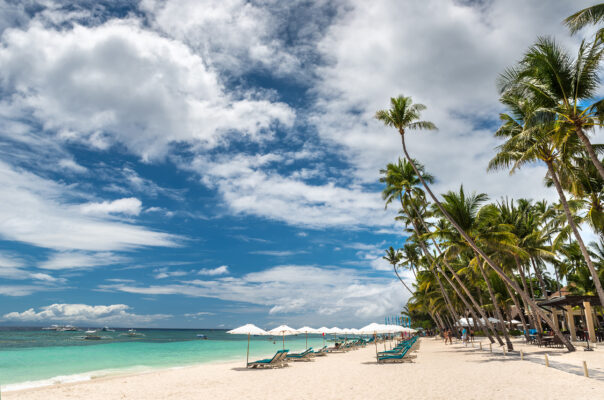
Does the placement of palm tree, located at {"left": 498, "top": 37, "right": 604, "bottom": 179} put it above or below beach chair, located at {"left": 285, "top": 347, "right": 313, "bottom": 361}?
above

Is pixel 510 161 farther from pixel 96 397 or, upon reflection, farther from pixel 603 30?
pixel 96 397

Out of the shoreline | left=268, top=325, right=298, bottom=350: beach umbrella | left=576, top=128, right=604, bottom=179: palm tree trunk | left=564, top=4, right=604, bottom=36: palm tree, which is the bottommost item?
the shoreline

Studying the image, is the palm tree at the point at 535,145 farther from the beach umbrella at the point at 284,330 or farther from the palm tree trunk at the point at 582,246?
the beach umbrella at the point at 284,330

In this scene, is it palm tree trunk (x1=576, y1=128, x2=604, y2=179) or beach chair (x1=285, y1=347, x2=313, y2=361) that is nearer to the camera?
palm tree trunk (x1=576, y1=128, x2=604, y2=179)

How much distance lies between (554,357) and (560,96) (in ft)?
34.0

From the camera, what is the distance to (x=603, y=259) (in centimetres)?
2955

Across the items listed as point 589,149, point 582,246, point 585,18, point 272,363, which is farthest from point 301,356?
point 585,18

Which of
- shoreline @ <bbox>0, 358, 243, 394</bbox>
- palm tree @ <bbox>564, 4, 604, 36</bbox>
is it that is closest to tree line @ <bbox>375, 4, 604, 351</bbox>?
palm tree @ <bbox>564, 4, 604, 36</bbox>

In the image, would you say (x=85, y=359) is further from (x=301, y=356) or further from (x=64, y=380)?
(x=301, y=356)

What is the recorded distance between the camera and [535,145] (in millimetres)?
12805

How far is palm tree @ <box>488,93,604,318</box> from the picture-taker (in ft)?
39.4

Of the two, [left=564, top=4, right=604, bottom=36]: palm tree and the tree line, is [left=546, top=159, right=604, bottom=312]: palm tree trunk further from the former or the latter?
[left=564, top=4, right=604, bottom=36]: palm tree

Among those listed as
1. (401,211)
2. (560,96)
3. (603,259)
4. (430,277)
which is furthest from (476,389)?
(603,259)

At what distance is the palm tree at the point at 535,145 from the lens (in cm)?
1201
